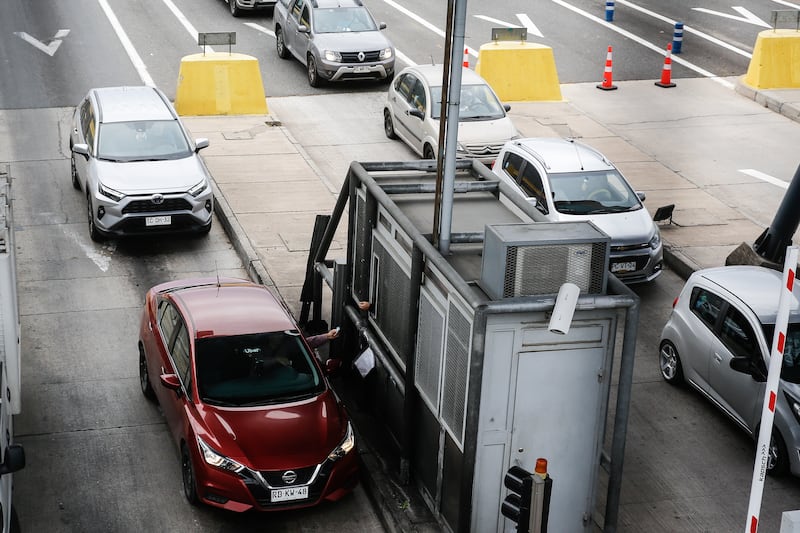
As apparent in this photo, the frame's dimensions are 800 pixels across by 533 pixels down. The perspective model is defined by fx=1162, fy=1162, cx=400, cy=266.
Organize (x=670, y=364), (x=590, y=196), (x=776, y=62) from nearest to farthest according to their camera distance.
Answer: (x=670, y=364), (x=590, y=196), (x=776, y=62)

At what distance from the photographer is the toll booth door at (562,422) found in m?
9.61

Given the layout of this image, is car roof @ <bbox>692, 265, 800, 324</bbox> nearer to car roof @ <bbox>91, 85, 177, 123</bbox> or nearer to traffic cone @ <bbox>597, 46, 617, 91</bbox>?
car roof @ <bbox>91, 85, 177, 123</bbox>

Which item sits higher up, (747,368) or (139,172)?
(139,172)

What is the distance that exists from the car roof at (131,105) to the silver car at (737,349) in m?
9.07

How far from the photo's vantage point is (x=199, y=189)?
57.6 ft

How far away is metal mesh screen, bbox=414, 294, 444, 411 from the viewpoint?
10.3 meters

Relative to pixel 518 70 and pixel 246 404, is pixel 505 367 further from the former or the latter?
pixel 518 70

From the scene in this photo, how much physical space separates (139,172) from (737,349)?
933 centimetres

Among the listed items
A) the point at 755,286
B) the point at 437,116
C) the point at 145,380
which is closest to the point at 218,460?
the point at 145,380

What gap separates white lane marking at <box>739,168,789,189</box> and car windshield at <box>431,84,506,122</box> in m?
4.69

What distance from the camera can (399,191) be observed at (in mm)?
12180

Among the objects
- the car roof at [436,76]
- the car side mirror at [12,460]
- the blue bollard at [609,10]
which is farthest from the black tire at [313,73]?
the car side mirror at [12,460]

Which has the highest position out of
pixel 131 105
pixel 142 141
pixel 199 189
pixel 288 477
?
pixel 131 105

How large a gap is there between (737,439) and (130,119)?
1058cm
